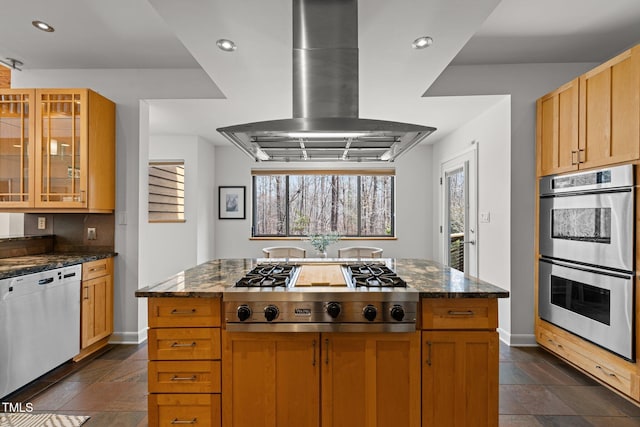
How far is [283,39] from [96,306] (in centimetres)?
272

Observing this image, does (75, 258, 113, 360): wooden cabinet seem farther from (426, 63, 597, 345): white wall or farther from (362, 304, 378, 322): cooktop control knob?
(426, 63, 597, 345): white wall

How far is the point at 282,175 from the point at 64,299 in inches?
147

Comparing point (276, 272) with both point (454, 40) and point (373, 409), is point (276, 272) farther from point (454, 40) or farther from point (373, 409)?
point (454, 40)

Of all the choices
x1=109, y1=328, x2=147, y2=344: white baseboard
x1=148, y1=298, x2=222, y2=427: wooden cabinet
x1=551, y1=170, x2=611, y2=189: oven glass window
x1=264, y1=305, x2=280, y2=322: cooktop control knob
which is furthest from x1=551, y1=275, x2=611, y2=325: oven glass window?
x1=109, y1=328, x2=147, y2=344: white baseboard

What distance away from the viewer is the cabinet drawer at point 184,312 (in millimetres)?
1805

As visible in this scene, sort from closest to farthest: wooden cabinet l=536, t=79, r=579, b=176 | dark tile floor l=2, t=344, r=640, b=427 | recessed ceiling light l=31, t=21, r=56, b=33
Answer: dark tile floor l=2, t=344, r=640, b=427, recessed ceiling light l=31, t=21, r=56, b=33, wooden cabinet l=536, t=79, r=579, b=176

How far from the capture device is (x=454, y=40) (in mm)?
2318

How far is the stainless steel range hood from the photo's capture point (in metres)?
1.81

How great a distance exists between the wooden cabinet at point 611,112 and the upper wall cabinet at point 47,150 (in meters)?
3.96

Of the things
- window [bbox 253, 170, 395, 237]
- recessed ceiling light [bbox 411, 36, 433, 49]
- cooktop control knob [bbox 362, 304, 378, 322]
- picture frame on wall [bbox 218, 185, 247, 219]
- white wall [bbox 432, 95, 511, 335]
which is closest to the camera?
cooktop control knob [bbox 362, 304, 378, 322]

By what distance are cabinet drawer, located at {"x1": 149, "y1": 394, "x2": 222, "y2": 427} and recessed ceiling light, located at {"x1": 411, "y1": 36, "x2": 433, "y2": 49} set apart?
2.35 meters

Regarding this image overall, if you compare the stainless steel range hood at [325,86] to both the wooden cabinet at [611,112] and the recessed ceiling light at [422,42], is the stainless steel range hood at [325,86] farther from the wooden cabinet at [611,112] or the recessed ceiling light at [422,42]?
the wooden cabinet at [611,112]

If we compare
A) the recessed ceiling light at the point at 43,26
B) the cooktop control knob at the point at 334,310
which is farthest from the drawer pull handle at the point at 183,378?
the recessed ceiling light at the point at 43,26

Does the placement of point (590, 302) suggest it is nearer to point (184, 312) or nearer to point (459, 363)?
point (459, 363)
